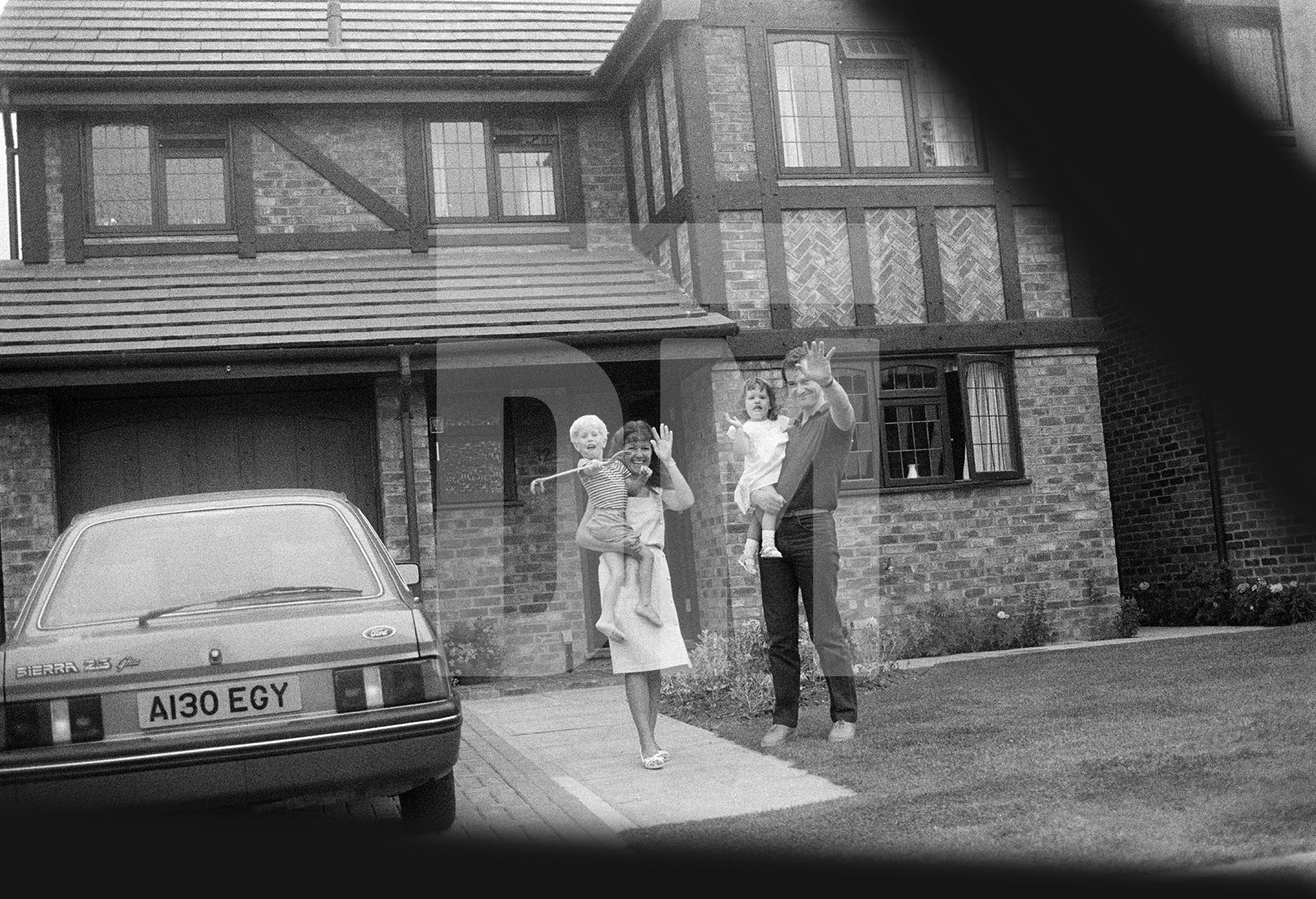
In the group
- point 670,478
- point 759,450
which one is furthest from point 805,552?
point 670,478

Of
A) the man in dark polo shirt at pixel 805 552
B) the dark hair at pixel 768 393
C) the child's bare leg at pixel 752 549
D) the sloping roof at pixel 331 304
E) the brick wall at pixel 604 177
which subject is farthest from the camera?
the brick wall at pixel 604 177

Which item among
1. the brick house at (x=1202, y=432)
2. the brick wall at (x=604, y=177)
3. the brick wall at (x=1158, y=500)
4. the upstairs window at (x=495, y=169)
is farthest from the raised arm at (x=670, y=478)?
the upstairs window at (x=495, y=169)

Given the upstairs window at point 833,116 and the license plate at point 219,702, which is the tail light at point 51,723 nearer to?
the license plate at point 219,702

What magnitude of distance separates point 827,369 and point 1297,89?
197 inches

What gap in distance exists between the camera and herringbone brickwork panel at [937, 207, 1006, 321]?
12.6m

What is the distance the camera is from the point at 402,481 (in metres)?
12.4

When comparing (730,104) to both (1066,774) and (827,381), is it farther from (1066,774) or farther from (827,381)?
(1066,774)

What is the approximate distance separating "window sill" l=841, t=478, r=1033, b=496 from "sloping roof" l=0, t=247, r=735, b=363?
2.06 m

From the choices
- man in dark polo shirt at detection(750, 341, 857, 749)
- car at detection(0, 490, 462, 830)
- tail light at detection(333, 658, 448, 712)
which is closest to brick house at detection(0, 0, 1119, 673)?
man in dark polo shirt at detection(750, 341, 857, 749)

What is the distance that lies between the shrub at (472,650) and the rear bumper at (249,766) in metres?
7.51

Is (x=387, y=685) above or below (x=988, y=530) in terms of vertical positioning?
below

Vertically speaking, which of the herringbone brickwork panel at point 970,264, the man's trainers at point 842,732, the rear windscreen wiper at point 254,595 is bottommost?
the man's trainers at point 842,732

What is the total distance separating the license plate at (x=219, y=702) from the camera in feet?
14.2

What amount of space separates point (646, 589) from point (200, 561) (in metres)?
2.11
